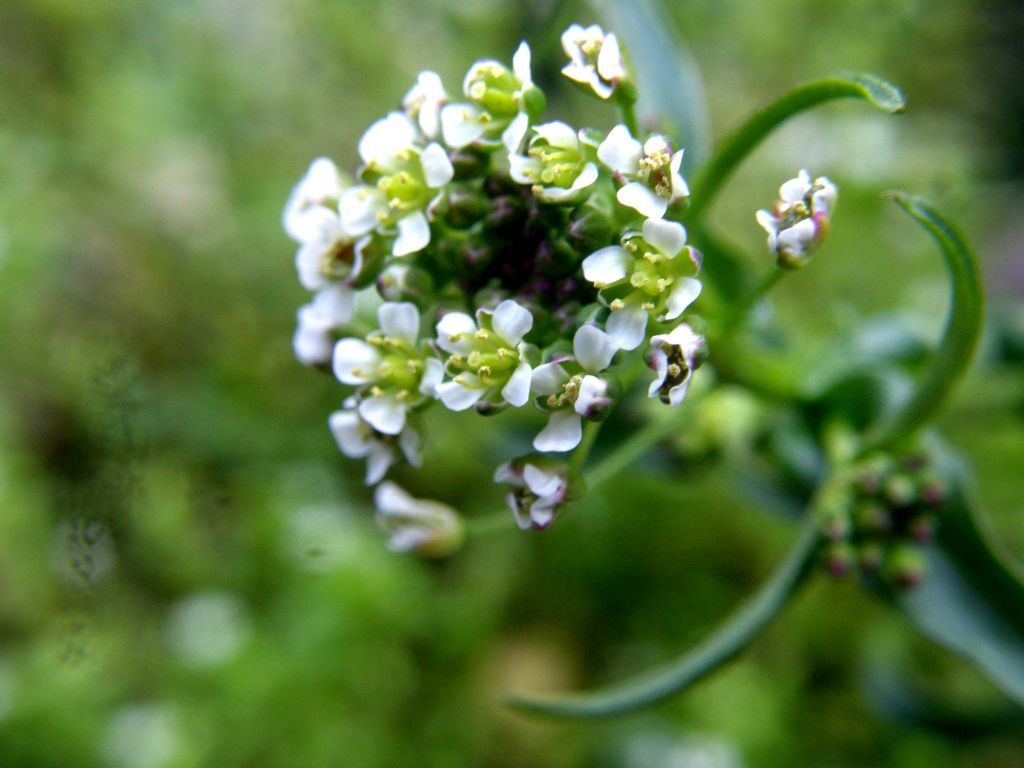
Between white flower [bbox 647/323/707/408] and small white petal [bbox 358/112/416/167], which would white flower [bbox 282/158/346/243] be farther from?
white flower [bbox 647/323/707/408]

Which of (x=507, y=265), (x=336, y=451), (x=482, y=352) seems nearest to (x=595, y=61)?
(x=507, y=265)

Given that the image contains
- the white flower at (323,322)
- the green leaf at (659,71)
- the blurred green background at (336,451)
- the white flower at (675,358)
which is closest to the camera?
the white flower at (675,358)

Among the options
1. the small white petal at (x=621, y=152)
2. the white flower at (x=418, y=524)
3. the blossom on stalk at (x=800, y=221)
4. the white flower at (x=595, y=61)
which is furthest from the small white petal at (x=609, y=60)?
the white flower at (x=418, y=524)

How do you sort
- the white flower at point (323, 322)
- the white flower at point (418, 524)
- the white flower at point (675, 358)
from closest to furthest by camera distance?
the white flower at point (675, 358)
the white flower at point (323, 322)
the white flower at point (418, 524)

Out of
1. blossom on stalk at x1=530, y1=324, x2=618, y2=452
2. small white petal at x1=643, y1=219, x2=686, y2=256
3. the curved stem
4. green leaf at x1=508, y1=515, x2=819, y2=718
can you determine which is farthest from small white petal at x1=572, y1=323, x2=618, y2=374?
green leaf at x1=508, y1=515, x2=819, y2=718

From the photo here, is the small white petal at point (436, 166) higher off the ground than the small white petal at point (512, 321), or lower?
higher

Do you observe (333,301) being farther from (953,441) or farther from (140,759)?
(953,441)

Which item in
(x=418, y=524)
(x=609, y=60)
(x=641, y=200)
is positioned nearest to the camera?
(x=641, y=200)

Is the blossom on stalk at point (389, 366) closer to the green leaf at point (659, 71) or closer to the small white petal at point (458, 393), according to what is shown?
the small white petal at point (458, 393)

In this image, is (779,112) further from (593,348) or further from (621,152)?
(593,348)
